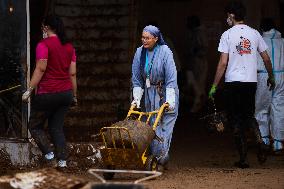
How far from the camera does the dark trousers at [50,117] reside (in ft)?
32.5

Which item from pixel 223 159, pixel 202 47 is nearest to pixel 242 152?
pixel 223 159

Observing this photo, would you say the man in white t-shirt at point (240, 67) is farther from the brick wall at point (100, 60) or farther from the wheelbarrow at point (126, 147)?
the brick wall at point (100, 60)

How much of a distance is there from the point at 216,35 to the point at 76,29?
8.14 m

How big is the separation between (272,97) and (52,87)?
4.02 meters

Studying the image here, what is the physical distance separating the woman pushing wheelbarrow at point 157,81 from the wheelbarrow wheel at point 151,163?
113mm

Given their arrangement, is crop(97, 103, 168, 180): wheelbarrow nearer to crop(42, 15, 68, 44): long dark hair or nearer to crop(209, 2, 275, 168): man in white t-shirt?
crop(42, 15, 68, 44): long dark hair

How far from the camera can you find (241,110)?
1104 centimetres

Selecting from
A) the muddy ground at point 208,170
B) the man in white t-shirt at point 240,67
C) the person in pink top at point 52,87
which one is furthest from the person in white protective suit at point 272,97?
the person in pink top at point 52,87

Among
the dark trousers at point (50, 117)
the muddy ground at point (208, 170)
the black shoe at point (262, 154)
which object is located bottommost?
the muddy ground at point (208, 170)

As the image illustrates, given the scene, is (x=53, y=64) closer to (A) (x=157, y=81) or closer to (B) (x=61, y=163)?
(B) (x=61, y=163)

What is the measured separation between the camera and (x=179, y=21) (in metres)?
20.8

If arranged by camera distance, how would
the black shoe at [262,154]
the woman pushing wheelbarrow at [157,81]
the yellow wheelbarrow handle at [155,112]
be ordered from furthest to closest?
the black shoe at [262,154], the woman pushing wheelbarrow at [157,81], the yellow wheelbarrow handle at [155,112]

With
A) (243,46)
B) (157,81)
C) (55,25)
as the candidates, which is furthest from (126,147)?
(243,46)

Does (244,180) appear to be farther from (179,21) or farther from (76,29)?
(179,21)
